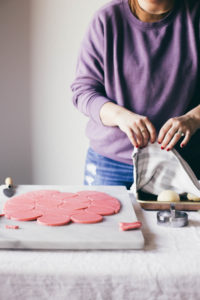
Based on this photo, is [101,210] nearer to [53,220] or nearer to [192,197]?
[53,220]

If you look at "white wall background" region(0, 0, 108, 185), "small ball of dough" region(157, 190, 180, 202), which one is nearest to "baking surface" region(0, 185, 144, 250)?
"small ball of dough" region(157, 190, 180, 202)

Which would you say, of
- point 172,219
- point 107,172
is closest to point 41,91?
point 107,172

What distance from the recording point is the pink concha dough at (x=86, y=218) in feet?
2.20

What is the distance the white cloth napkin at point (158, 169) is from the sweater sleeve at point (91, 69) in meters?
0.24

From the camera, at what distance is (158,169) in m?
0.94

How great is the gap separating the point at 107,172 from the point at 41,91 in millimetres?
1096

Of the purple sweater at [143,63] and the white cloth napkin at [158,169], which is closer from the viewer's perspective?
the white cloth napkin at [158,169]

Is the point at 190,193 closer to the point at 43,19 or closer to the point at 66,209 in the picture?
the point at 66,209

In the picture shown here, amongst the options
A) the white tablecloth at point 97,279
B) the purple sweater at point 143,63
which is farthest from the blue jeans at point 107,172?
the white tablecloth at point 97,279

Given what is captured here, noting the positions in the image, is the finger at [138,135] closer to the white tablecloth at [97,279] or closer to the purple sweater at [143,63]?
the purple sweater at [143,63]

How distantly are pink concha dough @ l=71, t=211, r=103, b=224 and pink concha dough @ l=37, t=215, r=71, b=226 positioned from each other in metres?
0.01

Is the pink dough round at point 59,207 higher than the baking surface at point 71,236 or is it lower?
lower

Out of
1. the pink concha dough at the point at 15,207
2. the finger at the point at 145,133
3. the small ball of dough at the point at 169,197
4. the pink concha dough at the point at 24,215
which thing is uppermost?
the finger at the point at 145,133

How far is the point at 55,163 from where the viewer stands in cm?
211
